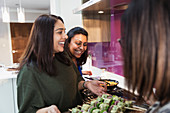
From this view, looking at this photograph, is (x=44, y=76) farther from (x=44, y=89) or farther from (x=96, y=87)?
(x=96, y=87)

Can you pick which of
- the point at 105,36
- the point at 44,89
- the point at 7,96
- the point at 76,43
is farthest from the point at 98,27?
the point at 7,96

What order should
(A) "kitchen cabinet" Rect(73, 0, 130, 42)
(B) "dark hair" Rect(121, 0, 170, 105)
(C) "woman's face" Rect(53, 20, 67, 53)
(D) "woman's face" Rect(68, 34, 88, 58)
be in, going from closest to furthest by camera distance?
1. (B) "dark hair" Rect(121, 0, 170, 105)
2. (C) "woman's face" Rect(53, 20, 67, 53)
3. (D) "woman's face" Rect(68, 34, 88, 58)
4. (A) "kitchen cabinet" Rect(73, 0, 130, 42)

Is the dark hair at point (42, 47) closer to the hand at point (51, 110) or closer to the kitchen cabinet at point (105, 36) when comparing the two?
the hand at point (51, 110)

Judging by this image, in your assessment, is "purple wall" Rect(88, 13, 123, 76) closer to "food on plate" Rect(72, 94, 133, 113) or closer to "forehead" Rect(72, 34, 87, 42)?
"forehead" Rect(72, 34, 87, 42)

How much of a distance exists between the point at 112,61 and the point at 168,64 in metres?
1.40

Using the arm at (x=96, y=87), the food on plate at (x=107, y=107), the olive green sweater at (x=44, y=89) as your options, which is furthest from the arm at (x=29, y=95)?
the arm at (x=96, y=87)

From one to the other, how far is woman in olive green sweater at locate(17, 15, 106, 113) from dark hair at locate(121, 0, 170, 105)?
2.25ft

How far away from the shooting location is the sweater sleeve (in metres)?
0.94

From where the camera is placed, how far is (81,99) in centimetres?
119

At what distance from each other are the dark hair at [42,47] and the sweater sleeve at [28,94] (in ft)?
0.33

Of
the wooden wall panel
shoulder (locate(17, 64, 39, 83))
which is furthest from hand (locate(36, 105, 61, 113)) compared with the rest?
the wooden wall panel

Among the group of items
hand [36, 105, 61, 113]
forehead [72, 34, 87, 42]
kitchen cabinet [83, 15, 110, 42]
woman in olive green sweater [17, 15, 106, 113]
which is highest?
kitchen cabinet [83, 15, 110, 42]

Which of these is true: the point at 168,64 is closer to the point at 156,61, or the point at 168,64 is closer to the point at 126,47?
the point at 156,61

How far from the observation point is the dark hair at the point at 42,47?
3.38 feet
